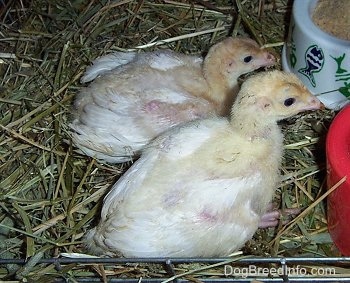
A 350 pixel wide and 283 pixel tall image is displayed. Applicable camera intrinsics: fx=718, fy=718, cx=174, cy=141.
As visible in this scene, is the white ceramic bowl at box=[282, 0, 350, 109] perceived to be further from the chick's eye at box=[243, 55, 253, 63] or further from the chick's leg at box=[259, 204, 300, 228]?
the chick's leg at box=[259, 204, 300, 228]

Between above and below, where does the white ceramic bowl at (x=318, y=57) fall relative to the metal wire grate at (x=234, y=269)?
above

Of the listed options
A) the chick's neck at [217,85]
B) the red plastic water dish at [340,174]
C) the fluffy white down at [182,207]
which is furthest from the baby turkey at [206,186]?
the chick's neck at [217,85]

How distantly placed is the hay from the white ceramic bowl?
0.10 metres

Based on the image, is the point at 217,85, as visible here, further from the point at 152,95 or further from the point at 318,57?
the point at 318,57

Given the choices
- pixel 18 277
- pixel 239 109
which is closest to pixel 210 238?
pixel 239 109

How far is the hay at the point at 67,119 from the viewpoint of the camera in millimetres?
2312

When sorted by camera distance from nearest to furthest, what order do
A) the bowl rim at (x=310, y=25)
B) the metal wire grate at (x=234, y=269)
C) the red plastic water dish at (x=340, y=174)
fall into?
the metal wire grate at (x=234, y=269) < the red plastic water dish at (x=340, y=174) < the bowl rim at (x=310, y=25)

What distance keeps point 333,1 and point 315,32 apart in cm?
29

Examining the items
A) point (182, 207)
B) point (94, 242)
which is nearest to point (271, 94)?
point (182, 207)

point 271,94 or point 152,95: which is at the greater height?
point 271,94

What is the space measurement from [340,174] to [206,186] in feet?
1.26

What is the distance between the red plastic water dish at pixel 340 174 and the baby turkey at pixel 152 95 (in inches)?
18.4

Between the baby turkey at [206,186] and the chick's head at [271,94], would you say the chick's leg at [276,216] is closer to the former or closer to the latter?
the baby turkey at [206,186]

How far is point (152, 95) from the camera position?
239cm
